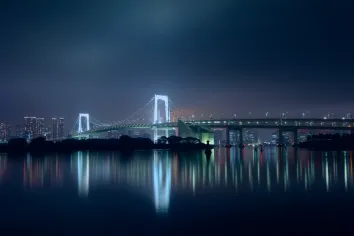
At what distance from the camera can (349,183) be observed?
7691mm

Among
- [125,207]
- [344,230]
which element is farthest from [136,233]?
[344,230]

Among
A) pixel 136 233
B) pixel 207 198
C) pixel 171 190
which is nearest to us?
pixel 136 233

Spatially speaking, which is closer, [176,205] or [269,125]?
[176,205]

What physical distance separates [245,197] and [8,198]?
4.11m

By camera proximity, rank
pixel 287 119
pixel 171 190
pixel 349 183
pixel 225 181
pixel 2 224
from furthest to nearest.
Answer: pixel 287 119, pixel 225 181, pixel 349 183, pixel 171 190, pixel 2 224

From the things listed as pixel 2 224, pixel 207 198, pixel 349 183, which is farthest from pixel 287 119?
pixel 2 224

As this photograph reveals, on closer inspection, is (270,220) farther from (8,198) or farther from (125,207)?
(8,198)

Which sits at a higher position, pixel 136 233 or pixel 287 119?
pixel 287 119

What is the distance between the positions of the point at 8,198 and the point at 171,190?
9.56ft

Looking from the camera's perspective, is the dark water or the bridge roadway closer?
the dark water

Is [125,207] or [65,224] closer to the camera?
[65,224]

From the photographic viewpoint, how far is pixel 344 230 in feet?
12.8

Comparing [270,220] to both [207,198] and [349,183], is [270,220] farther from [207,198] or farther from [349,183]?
[349,183]

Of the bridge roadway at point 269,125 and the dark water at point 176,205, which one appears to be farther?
the bridge roadway at point 269,125
